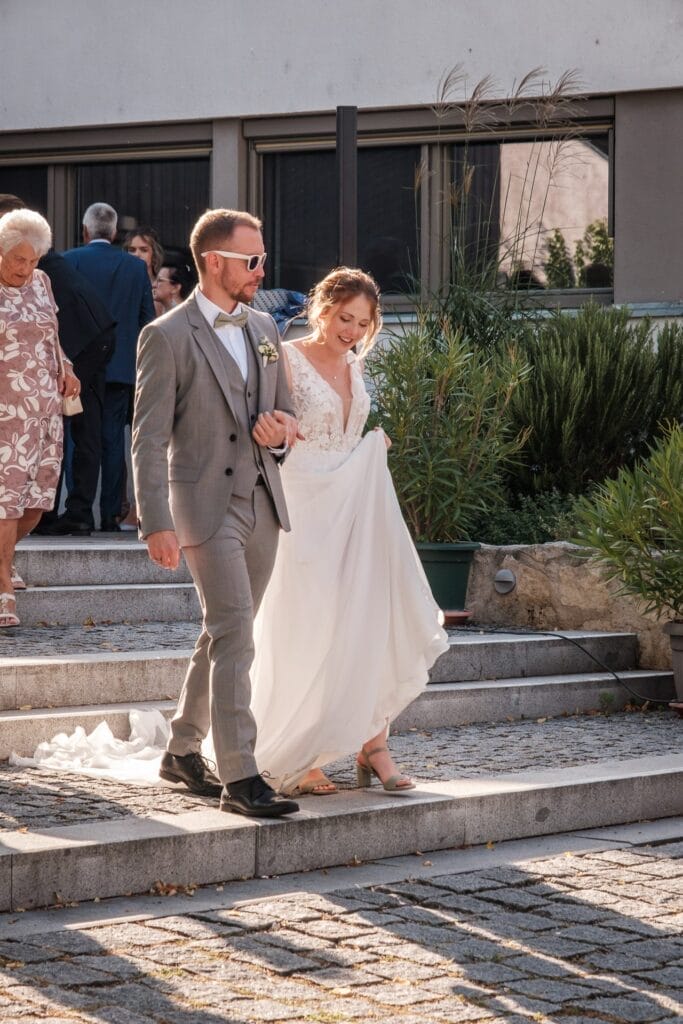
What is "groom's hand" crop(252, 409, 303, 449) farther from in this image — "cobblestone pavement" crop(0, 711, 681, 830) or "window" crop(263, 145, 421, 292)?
"window" crop(263, 145, 421, 292)

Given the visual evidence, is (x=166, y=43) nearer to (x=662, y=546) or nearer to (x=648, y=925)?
(x=662, y=546)

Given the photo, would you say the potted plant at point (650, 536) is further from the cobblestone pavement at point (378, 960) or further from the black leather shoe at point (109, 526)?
the cobblestone pavement at point (378, 960)

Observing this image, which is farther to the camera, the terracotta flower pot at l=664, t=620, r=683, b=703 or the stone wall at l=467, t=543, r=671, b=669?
the stone wall at l=467, t=543, r=671, b=669

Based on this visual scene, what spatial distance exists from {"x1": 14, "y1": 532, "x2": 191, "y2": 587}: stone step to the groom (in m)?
3.48

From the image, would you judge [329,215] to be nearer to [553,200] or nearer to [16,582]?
[553,200]

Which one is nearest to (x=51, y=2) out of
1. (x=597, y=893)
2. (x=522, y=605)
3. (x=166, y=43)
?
(x=166, y=43)

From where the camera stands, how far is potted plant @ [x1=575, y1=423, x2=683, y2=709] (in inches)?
372

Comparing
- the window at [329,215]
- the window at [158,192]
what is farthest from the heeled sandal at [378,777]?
the window at [158,192]

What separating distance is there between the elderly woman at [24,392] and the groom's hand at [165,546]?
2.84m

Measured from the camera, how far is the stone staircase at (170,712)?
5.68m

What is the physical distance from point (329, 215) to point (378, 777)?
32.6 feet

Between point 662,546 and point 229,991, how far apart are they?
223 inches

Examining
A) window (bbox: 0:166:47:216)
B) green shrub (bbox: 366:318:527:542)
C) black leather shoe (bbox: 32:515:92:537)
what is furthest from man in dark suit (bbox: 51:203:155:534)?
window (bbox: 0:166:47:216)

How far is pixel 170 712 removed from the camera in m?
7.77
